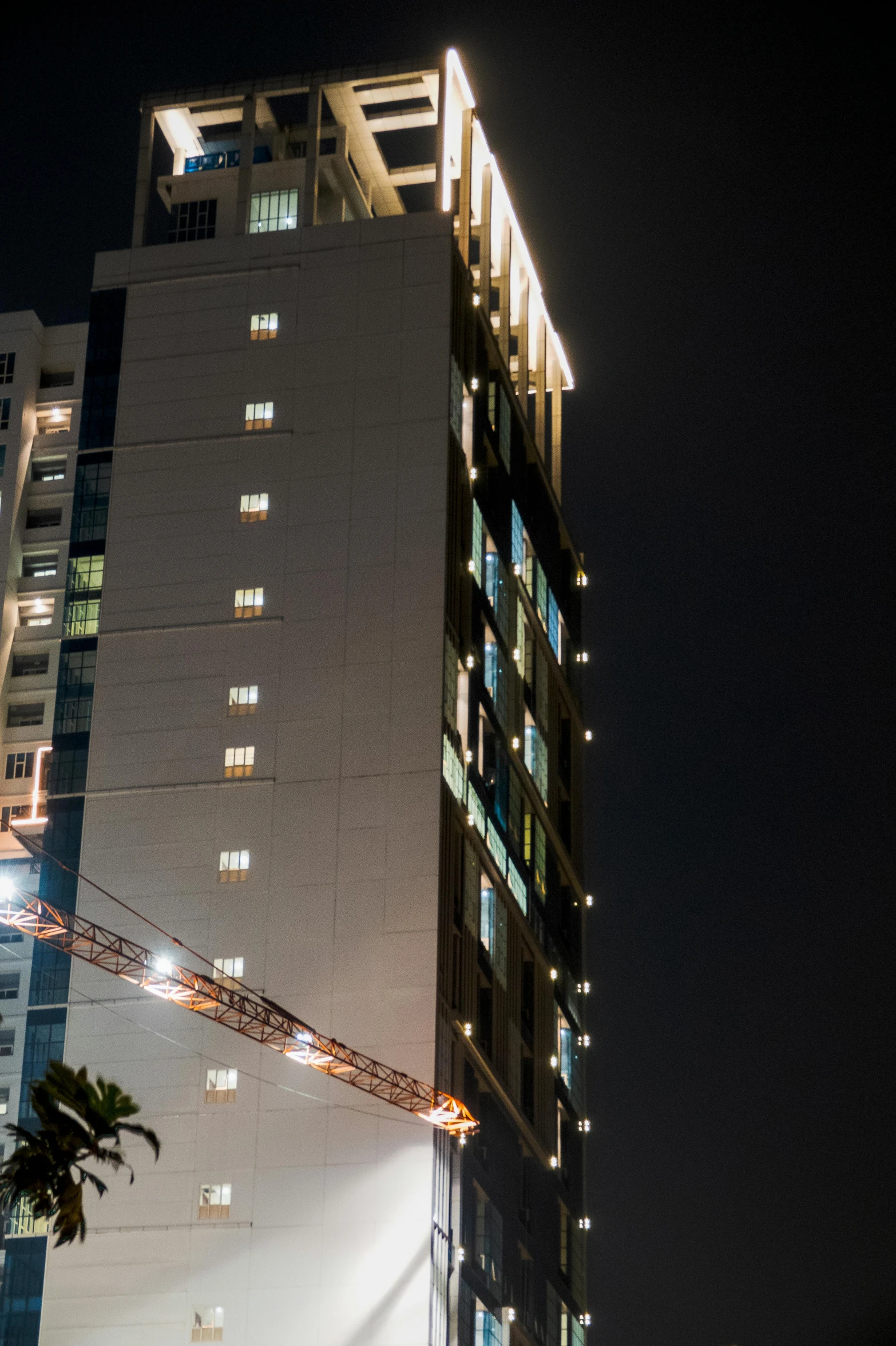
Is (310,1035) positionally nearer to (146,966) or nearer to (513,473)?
(146,966)

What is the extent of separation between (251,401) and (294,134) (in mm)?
25992

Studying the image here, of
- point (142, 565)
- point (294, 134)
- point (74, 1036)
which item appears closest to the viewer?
point (74, 1036)

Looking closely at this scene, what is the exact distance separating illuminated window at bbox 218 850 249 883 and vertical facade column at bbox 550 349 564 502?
54.8m

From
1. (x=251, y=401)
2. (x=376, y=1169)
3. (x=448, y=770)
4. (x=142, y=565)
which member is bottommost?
(x=376, y=1169)

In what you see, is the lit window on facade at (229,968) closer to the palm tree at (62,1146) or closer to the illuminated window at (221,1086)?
the illuminated window at (221,1086)

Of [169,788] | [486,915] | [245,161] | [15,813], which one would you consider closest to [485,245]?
[245,161]

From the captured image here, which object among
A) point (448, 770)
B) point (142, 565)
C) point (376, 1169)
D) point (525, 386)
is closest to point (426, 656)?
point (448, 770)

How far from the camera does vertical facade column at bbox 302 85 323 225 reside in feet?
486

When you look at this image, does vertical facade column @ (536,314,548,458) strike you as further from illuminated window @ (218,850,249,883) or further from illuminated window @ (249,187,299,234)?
illuminated window @ (218,850,249,883)

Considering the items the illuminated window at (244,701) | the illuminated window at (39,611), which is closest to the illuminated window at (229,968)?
the illuminated window at (244,701)

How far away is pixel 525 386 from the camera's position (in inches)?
6590

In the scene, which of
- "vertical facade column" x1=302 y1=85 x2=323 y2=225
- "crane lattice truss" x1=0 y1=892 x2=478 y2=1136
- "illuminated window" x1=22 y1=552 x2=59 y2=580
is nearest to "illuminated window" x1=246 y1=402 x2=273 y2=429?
"vertical facade column" x1=302 y1=85 x2=323 y2=225

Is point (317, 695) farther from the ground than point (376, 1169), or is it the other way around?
point (317, 695)

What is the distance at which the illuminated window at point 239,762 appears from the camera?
131 meters
